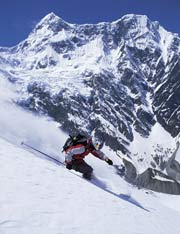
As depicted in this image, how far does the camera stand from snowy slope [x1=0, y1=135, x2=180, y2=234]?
962cm

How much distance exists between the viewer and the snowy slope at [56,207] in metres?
9.62

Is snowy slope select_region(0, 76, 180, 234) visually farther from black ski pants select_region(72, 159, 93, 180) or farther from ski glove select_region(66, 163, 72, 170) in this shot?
ski glove select_region(66, 163, 72, 170)

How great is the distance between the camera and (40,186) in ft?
41.9

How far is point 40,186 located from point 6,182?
3.82 feet

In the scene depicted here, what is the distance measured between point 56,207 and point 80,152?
8497mm

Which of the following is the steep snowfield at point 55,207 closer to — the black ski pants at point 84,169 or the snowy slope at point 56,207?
the snowy slope at point 56,207

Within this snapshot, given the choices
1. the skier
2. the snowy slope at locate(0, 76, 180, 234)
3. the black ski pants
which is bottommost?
the snowy slope at locate(0, 76, 180, 234)

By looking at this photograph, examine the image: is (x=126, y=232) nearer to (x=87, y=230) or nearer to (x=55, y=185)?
(x=87, y=230)

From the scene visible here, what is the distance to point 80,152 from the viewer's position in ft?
64.2

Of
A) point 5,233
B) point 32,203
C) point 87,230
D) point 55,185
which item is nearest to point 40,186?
point 55,185

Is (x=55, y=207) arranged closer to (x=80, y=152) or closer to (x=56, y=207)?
(x=56, y=207)

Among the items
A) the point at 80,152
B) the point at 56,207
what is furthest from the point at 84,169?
the point at 56,207

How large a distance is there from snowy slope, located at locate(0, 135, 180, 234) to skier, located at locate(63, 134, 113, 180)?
2.68 meters

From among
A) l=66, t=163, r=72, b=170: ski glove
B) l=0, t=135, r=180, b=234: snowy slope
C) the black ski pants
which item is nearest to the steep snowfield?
l=0, t=135, r=180, b=234: snowy slope
